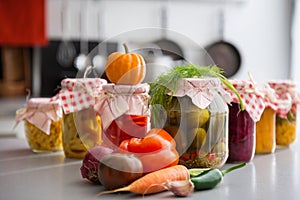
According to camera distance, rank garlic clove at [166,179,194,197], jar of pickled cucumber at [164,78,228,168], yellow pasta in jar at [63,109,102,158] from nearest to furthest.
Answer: garlic clove at [166,179,194,197], jar of pickled cucumber at [164,78,228,168], yellow pasta in jar at [63,109,102,158]

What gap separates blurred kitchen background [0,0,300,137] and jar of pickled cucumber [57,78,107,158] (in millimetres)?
1414

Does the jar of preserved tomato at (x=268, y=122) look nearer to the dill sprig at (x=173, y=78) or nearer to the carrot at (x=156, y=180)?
the dill sprig at (x=173, y=78)

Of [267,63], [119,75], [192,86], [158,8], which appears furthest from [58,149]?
[267,63]

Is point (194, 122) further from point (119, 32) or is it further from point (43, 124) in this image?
point (119, 32)

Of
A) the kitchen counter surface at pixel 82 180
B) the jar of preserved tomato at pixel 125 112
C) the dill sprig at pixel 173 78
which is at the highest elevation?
the dill sprig at pixel 173 78

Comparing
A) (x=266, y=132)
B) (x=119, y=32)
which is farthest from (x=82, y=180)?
(x=119, y=32)

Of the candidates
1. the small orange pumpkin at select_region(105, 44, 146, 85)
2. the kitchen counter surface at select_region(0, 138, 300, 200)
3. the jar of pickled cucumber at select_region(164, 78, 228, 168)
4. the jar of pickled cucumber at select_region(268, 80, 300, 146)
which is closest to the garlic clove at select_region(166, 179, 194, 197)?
the kitchen counter surface at select_region(0, 138, 300, 200)

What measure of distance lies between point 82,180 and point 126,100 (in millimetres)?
186

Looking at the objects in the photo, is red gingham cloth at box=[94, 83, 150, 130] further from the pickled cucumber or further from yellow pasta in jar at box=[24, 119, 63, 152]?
yellow pasta in jar at box=[24, 119, 63, 152]

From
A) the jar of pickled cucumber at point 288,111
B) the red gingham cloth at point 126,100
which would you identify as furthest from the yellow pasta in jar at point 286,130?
the red gingham cloth at point 126,100

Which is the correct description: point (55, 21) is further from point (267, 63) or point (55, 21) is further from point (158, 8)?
point (267, 63)

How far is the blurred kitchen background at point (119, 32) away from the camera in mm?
2852

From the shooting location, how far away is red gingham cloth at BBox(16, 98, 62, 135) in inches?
48.1

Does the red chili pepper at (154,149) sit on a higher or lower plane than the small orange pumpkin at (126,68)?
lower
